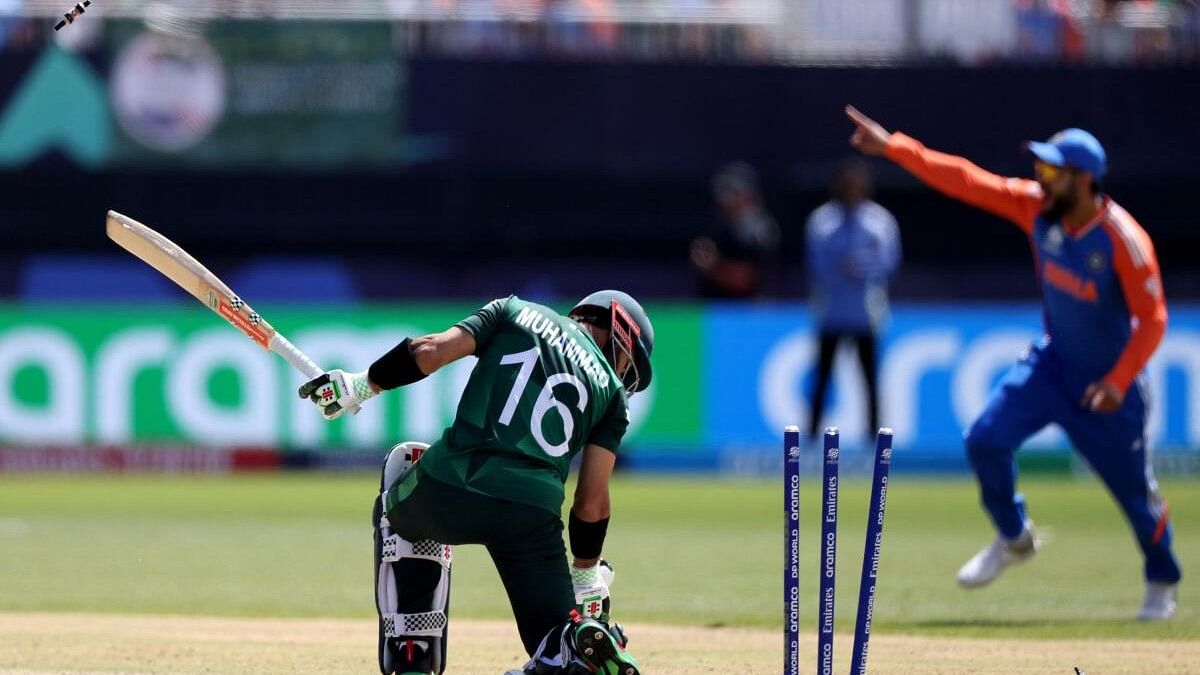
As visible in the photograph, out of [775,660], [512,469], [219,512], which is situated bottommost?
[219,512]

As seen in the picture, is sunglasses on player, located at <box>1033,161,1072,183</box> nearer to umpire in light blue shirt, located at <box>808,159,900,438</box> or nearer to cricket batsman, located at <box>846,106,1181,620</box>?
cricket batsman, located at <box>846,106,1181,620</box>

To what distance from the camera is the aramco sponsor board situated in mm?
16234

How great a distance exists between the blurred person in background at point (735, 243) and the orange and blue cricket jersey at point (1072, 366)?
6985 mm

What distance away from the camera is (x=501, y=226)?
55.9ft

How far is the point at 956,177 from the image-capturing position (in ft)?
29.5

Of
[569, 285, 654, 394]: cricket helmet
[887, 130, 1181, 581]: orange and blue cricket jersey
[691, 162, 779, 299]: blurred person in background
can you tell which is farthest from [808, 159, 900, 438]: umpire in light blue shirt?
[569, 285, 654, 394]: cricket helmet

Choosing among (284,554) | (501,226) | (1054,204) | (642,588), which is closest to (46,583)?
(284,554)

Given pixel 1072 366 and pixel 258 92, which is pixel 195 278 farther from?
pixel 258 92

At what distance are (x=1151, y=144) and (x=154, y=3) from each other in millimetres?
8640

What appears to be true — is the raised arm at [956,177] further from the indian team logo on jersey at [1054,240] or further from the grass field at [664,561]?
the grass field at [664,561]

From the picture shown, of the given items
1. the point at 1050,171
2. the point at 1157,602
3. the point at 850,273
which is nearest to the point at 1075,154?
the point at 1050,171

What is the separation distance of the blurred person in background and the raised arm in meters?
6.99

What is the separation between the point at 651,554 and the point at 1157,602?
3441 mm

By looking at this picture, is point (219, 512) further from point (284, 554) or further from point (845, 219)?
point (845, 219)
